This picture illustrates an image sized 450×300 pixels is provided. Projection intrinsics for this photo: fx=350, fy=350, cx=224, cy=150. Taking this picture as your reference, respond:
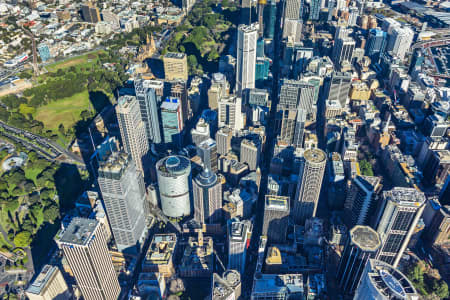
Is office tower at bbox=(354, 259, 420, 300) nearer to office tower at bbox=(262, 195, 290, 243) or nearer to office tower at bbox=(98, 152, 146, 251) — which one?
office tower at bbox=(262, 195, 290, 243)

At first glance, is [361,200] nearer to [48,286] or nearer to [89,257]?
[89,257]

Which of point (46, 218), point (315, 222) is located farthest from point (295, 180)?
point (46, 218)

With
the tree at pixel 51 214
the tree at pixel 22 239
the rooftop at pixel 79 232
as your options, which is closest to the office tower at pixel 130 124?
the tree at pixel 51 214

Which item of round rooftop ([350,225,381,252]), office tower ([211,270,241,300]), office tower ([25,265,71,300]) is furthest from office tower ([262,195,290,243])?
office tower ([25,265,71,300])

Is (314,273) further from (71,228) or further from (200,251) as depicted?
(71,228)

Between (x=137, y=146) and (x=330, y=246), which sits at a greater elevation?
(x=137, y=146)

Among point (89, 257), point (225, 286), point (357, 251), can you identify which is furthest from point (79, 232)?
point (357, 251)
